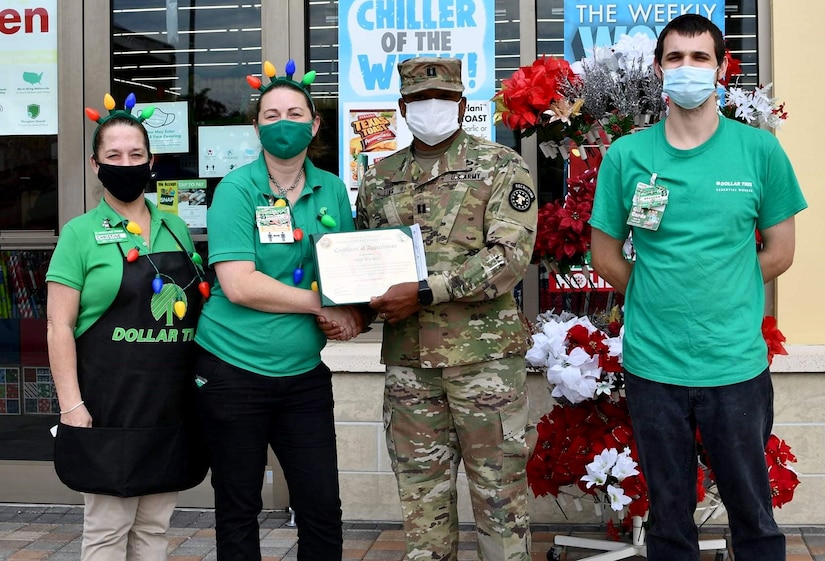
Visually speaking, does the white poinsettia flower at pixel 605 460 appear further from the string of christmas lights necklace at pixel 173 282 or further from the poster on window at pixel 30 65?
the poster on window at pixel 30 65

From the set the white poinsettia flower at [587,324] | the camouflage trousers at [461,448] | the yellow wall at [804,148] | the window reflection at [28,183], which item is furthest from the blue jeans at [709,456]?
the window reflection at [28,183]

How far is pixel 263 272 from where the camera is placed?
313 centimetres

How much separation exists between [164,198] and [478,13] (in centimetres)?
206

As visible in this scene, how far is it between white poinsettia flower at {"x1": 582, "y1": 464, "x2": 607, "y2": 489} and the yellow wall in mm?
1634

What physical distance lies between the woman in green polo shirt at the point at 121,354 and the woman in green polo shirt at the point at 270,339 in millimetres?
124

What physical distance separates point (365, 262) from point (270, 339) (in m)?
0.41

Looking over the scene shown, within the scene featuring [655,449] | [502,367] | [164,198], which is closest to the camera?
[655,449]

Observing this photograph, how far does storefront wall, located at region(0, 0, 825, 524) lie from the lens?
4.69m

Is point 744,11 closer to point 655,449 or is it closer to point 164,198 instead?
point 655,449

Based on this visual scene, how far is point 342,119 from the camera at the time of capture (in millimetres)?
5117

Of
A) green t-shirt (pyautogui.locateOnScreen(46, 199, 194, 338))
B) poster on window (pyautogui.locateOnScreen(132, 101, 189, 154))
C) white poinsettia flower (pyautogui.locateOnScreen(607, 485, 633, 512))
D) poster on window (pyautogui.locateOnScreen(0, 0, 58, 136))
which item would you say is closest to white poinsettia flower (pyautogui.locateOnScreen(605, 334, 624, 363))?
white poinsettia flower (pyautogui.locateOnScreen(607, 485, 633, 512))

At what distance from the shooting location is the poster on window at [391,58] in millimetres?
5031

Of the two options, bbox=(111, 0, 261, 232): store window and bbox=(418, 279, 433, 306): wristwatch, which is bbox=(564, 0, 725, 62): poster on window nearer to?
bbox=(111, 0, 261, 232): store window

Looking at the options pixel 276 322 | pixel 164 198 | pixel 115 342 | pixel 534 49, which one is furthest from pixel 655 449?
pixel 164 198
